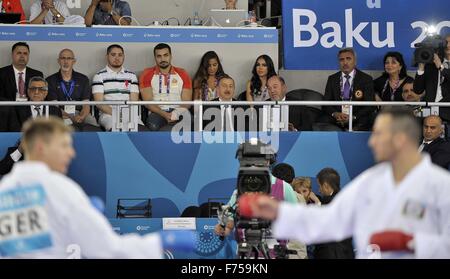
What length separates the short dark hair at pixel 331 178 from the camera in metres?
12.1

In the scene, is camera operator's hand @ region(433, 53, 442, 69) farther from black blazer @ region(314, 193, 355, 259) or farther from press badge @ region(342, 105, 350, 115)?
black blazer @ region(314, 193, 355, 259)

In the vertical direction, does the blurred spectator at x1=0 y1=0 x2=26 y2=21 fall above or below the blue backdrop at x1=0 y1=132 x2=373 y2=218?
above

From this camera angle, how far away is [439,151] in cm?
1271

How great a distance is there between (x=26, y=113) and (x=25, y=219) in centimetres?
610

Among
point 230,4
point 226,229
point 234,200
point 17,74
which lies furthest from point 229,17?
point 226,229

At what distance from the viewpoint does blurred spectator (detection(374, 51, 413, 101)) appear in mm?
14398

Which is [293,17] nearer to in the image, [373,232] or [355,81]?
[355,81]

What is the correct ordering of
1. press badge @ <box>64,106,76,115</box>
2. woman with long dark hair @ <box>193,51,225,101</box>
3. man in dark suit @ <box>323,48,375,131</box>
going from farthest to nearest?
woman with long dark hair @ <box>193,51,225,101</box> → man in dark suit @ <box>323,48,375,131</box> → press badge @ <box>64,106,76,115</box>

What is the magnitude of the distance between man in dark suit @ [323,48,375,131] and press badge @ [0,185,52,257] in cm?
684

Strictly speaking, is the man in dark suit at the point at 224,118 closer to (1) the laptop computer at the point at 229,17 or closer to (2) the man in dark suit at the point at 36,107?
(2) the man in dark suit at the point at 36,107

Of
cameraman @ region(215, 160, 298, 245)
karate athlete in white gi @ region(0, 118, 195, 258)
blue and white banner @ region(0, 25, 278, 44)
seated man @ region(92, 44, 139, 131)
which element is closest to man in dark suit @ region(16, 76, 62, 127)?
seated man @ region(92, 44, 139, 131)

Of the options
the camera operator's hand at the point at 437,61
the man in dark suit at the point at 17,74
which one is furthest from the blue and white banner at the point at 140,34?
the camera operator's hand at the point at 437,61

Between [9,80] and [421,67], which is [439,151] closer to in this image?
[421,67]
